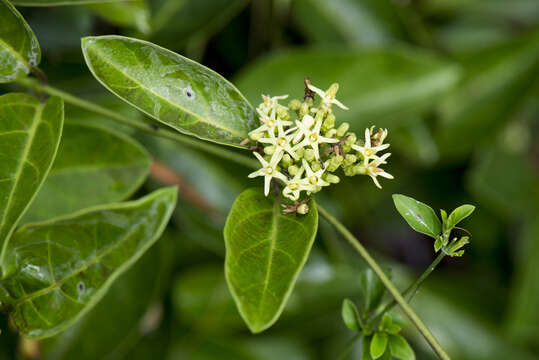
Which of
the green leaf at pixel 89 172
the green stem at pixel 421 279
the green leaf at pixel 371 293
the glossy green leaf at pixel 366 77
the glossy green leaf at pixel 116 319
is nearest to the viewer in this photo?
the green stem at pixel 421 279

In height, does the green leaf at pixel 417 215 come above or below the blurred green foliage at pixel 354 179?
above

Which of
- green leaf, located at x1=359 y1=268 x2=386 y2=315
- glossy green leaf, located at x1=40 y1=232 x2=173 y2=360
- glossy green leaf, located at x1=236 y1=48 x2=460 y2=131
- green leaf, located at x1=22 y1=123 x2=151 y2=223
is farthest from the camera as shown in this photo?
glossy green leaf, located at x1=236 y1=48 x2=460 y2=131

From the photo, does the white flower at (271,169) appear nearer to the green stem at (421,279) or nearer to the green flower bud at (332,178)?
the green flower bud at (332,178)

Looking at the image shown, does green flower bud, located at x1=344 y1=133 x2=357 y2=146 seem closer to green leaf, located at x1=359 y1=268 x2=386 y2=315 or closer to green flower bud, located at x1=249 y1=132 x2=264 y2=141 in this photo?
green flower bud, located at x1=249 y1=132 x2=264 y2=141

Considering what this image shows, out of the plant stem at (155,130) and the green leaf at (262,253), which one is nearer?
the green leaf at (262,253)

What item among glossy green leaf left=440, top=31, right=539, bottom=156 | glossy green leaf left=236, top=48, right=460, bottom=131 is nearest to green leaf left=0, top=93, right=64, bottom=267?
glossy green leaf left=236, top=48, right=460, bottom=131

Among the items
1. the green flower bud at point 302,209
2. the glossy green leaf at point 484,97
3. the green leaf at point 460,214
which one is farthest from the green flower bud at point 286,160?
the glossy green leaf at point 484,97
